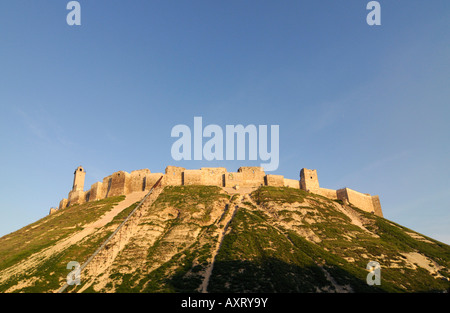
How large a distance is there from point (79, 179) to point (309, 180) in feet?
188

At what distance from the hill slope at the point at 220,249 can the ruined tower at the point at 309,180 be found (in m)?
9.57

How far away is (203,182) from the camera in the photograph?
205 ft

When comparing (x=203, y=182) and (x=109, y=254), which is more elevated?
(x=203, y=182)

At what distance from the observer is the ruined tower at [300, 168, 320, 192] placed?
213ft

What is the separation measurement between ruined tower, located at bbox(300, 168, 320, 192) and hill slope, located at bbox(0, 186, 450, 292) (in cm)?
957

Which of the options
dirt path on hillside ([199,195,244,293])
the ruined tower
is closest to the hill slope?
dirt path on hillside ([199,195,244,293])

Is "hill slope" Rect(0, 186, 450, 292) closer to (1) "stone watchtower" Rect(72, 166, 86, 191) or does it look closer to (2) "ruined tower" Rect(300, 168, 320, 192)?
(2) "ruined tower" Rect(300, 168, 320, 192)

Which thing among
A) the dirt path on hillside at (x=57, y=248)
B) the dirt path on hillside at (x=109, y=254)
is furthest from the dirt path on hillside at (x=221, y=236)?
the dirt path on hillside at (x=57, y=248)

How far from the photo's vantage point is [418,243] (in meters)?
43.3

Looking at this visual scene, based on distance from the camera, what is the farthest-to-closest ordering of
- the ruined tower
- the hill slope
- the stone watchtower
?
1. the stone watchtower
2. the ruined tower
3. the hill slope

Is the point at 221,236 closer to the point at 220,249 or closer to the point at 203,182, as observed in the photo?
Result: the point at 220,249

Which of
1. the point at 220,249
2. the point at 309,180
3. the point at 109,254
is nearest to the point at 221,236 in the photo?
the point at 220,249
